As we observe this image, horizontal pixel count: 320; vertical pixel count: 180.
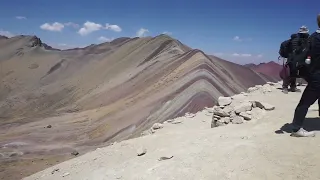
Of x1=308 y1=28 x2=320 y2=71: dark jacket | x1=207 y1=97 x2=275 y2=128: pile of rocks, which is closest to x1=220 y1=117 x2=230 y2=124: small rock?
x1=207 y1=97 x2=275 y2=128: pile of rocks

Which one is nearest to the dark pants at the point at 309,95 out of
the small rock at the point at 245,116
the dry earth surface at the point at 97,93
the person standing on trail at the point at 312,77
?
the person standing on trail at the point at 312,77

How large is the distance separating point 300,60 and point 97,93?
31640 millimetres

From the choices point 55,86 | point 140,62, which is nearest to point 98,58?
point 55,86

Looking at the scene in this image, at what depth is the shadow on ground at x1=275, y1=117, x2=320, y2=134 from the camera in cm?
645

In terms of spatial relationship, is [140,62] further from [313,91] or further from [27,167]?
[313,91]

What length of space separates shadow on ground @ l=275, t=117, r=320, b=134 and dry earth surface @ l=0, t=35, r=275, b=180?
1266cm

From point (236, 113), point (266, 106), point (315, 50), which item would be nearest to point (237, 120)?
point (236, 113)

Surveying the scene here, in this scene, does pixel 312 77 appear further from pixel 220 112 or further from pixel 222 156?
pixel 220 112

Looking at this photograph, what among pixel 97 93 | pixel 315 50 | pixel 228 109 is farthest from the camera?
pixel 97 93

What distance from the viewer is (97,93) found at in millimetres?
36188

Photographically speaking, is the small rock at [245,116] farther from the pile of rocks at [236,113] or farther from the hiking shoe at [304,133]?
the hiking shoe at [304,133]

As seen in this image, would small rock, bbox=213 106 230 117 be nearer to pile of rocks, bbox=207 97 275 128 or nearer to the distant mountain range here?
pile of rocks, bbox=207 97 275 128

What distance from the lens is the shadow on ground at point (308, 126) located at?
645 centimetres

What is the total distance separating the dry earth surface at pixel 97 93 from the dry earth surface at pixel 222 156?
35.8 ft
